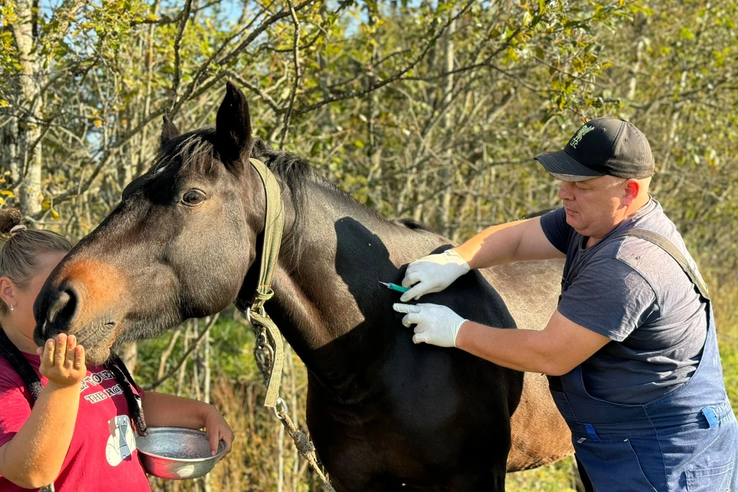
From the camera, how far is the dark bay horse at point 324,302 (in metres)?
2.17

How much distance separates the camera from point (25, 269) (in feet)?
7.51

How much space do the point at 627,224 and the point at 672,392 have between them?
59 cm

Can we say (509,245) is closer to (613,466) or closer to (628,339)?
(628,339)

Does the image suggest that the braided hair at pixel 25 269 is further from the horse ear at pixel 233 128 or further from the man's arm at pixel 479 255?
the man's arm at pixel 479 255

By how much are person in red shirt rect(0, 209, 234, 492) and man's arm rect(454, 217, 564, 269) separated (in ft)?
4.17

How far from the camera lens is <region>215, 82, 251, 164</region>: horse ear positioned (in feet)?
7.21

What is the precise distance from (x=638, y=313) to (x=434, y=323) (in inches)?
27.7

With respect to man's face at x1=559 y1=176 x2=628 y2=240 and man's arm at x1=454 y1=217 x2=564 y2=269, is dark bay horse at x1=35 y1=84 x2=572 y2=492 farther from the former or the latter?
man's face at x1=559 y1=176 x2=628 y2=240

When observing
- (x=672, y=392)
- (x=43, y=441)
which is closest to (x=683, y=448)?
(x=672, y=392)

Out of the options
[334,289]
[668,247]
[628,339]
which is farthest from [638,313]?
[334,289]

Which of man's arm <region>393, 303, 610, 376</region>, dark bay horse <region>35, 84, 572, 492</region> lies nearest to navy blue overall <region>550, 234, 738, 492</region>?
man's arm <region>393, 303, 610, 376</region>

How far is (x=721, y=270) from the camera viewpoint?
14125mm

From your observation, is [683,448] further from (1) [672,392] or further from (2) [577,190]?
(2) [577,190]

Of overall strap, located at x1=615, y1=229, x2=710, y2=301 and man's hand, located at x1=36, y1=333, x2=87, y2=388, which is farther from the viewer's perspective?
overall strap, located at x1=615, y1=229, x2=710, y2=301
